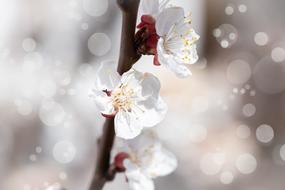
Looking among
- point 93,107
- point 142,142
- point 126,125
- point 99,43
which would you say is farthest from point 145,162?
point 99,43

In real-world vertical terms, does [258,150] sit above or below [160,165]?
below

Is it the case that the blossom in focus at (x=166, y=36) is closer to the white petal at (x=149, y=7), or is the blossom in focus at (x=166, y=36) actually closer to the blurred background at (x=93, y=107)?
the white petal at (x=149, y=7)

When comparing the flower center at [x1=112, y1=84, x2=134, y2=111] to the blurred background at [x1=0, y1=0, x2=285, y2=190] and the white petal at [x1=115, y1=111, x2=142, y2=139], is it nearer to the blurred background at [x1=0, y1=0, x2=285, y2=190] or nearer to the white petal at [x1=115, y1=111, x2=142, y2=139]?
the white petal at [x1=115, y1=111, x2=142, y2=139]

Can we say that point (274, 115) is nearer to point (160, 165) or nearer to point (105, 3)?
point (105, 3)

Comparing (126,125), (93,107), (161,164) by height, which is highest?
(126,125)

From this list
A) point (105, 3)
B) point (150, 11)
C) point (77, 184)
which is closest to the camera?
point (150, 11)

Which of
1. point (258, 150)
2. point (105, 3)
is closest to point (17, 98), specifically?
point (105, 3)

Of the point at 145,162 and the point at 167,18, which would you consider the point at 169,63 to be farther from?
the point at 145,162
